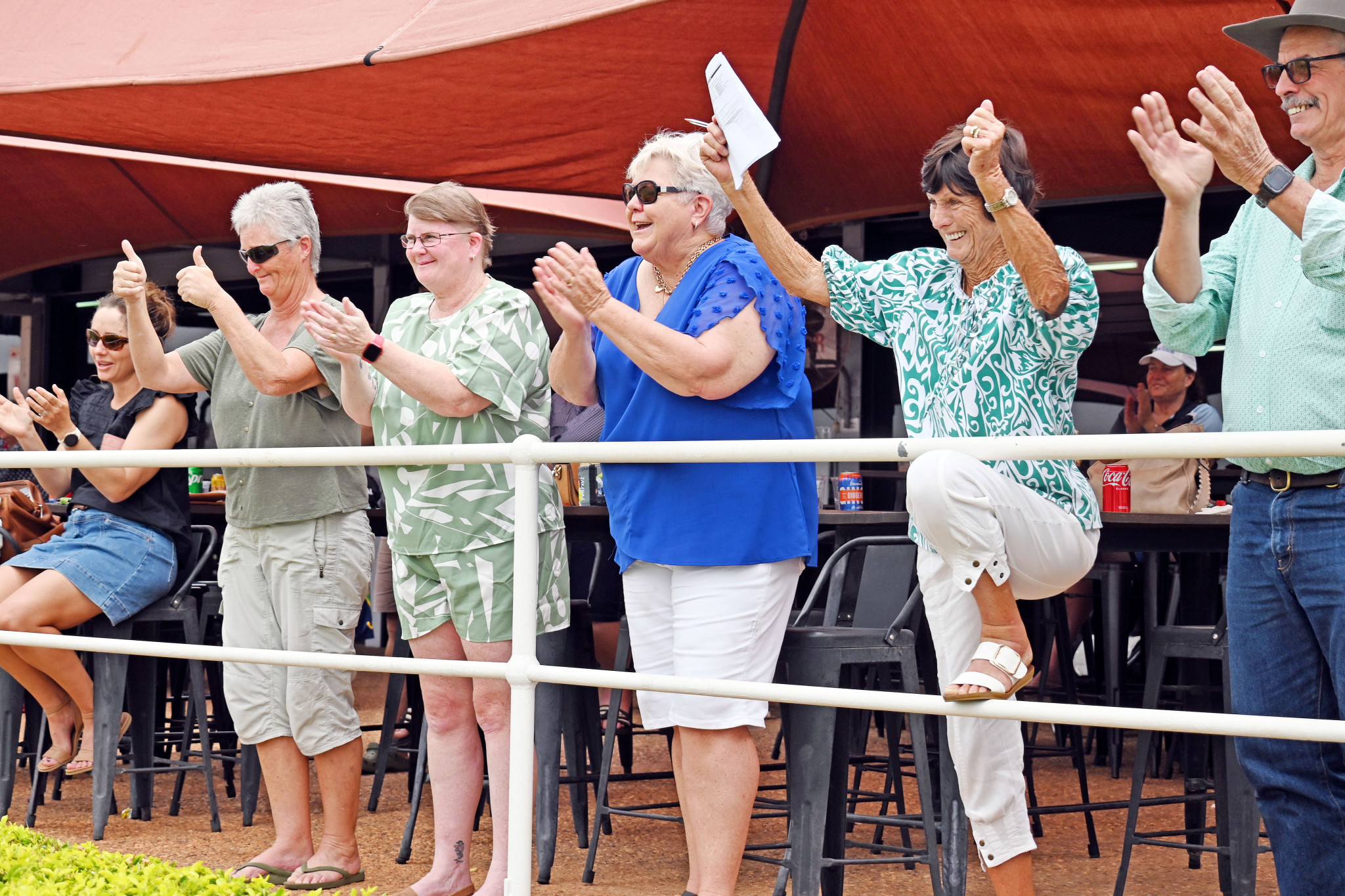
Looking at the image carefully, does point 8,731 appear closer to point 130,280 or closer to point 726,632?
point 130,280

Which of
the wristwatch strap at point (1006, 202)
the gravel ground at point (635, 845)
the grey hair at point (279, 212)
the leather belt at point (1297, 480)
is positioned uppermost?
the grey hair at point (279, 212)

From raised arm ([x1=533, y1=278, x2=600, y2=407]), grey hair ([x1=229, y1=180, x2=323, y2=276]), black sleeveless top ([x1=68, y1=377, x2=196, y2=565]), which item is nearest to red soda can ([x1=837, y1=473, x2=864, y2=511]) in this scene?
raised arm ([x1=533, y1=278, x2=600, y2=407])

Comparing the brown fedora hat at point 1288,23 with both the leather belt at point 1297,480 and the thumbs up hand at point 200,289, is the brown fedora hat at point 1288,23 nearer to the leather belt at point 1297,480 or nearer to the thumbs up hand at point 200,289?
the leather belt at point 1297,480

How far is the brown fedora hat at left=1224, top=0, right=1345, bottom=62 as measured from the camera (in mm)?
2092

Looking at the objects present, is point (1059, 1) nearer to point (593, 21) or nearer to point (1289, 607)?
point (593, 21)

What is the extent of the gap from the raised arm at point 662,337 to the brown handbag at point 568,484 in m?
1.96

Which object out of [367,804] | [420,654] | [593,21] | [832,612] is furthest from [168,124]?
[832,612]

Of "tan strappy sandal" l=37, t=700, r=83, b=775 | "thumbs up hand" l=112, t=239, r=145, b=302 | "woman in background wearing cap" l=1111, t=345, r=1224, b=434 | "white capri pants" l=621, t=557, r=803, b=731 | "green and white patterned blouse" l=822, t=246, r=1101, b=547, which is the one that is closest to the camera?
"green and white patterned blouse" l=822, t=246, r=1101, b=547

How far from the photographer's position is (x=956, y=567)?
2301 millimetres

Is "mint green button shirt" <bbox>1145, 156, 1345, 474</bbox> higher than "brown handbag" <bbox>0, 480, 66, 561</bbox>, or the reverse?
"mint green button shirt" <bbox>1145, 156, 1345, 474</bbox>

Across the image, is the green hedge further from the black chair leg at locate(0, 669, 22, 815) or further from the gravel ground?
the black chair leg at locate(0, 669, 22, 815)

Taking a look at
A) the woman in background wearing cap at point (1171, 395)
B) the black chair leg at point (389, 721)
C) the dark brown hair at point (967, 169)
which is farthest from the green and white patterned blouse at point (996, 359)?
the woman in background wearing cap at point (1171, 395)

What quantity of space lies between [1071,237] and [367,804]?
469 cm

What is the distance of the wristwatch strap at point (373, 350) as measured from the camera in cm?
295
